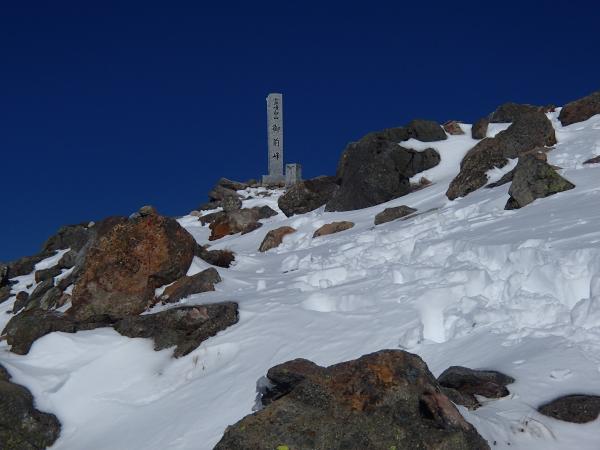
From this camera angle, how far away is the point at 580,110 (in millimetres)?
18266

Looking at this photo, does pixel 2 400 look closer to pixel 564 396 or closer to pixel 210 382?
pixel 210 382

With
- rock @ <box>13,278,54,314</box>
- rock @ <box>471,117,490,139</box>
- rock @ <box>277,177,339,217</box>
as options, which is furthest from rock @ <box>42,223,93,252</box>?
rock @ <box>471,117,490,139</box>

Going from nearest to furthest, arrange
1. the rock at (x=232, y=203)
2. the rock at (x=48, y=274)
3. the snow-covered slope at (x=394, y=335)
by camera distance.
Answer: the snow-covered slope at (x=394, y=335) < the rock at (x=48, y=274) < the rock at (x=232, y=203)

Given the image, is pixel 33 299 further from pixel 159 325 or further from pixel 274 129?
pixel 274 129

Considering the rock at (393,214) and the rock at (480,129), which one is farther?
the rock at (480,129)

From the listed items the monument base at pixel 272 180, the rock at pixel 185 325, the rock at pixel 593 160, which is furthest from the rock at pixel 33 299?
the monument base at pixel 272 180

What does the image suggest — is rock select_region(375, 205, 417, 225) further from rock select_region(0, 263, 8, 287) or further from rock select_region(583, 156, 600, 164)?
rock select_region(0, 263, 8, 287)

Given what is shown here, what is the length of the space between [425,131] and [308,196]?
450cm

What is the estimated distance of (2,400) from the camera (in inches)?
249

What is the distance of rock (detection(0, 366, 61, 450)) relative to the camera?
6.12 meters

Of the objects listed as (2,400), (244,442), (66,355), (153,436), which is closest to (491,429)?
(244,442)

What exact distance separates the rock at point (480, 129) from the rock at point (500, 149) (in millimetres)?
3771

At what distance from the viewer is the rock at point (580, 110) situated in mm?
18094

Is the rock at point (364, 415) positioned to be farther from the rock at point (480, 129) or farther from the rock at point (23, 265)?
the rock at point (480, 129)
